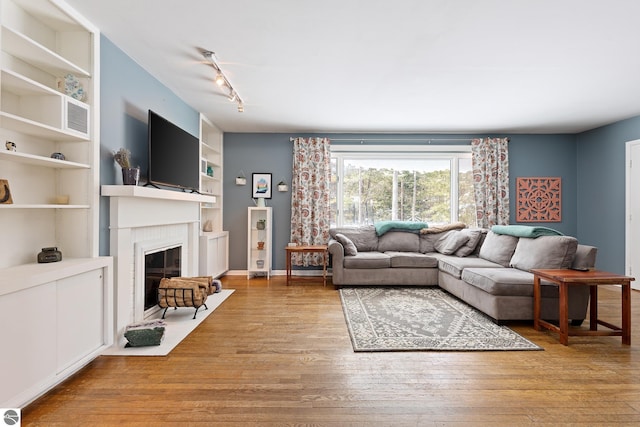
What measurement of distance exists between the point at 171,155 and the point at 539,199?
5829 mm

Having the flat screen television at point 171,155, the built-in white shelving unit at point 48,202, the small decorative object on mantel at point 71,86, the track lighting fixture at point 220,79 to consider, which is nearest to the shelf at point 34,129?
the built-in white shelving unit at point 48,202

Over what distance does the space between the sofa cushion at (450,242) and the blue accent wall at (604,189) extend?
235 centimetres

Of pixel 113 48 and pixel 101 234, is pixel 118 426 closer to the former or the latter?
pixel 101 234

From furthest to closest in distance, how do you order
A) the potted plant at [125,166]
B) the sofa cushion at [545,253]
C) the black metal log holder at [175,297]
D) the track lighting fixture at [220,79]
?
the sofa cushion at [545,253] → the black metal log holder at [175,297] → the track lighting fixture at [220,79] → the potted plant at [125,166]

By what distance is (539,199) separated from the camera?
567 centimetres

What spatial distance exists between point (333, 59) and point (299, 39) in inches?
17.5

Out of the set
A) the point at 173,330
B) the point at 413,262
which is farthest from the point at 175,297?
the point at 413,262

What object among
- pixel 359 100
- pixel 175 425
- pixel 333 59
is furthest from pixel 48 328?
pixel 359 100

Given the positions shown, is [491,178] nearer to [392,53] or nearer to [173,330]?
[392,53]

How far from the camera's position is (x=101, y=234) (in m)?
2.50

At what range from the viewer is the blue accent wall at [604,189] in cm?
486

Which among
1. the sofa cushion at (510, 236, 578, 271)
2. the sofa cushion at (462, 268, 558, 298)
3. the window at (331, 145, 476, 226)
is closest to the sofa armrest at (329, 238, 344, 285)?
the window at (331, 145, 476, 226)

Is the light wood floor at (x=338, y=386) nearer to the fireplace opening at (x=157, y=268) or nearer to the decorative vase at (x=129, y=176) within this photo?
the fireplace opening at (x=157, y=268)

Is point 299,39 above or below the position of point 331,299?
above
